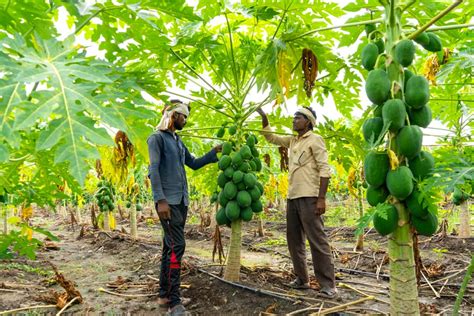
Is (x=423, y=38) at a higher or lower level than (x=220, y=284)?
higher

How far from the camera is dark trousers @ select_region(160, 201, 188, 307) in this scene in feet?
10.6

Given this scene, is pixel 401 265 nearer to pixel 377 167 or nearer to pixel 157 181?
pixel 377 167

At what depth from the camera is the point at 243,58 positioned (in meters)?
4.10

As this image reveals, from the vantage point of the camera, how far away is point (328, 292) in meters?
3.63

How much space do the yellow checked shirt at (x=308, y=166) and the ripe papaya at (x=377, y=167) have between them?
1827 mm

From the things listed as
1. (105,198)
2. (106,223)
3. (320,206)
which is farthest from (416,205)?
(106,223)

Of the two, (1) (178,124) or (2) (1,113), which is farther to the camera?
(1) (178,124)

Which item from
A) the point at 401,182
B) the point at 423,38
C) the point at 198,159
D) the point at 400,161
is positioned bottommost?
the point at 401,182

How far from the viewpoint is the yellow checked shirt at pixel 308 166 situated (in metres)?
3.80

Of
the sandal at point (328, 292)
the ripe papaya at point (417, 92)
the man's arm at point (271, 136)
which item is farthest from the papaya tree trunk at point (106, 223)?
the ripe papaya at point (417, 92)

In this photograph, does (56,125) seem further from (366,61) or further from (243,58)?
(243,58)

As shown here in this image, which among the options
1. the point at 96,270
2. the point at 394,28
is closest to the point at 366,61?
the point at 394,28

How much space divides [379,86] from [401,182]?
0.49 metres

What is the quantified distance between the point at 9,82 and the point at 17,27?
0.65 metres
